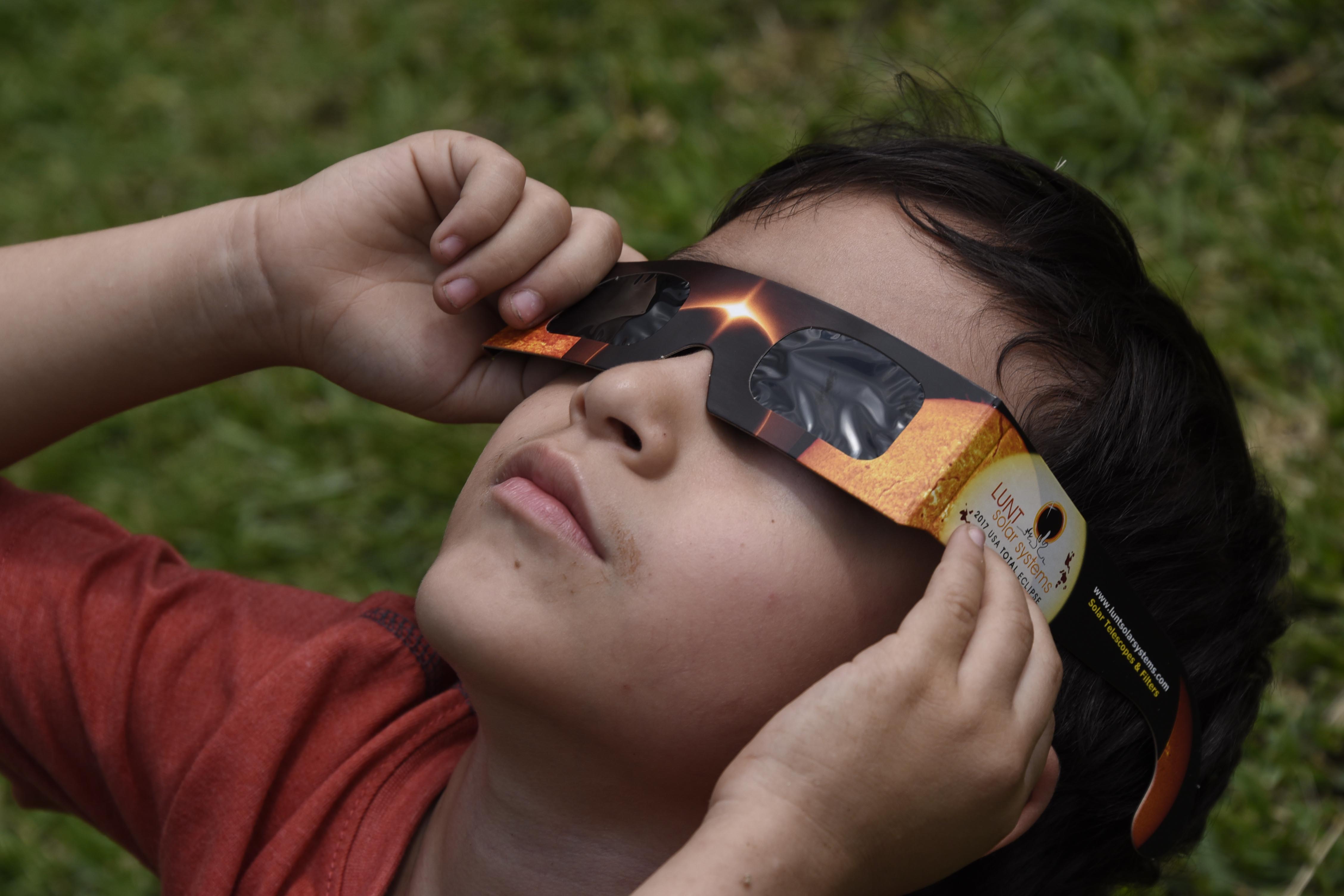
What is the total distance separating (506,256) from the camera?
196cm

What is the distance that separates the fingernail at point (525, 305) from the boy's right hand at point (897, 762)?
841 mm

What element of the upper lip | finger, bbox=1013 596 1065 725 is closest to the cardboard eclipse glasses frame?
finger, bbox=1013 596 1065 725

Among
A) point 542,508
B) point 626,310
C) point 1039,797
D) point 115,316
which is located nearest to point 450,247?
point 626,310

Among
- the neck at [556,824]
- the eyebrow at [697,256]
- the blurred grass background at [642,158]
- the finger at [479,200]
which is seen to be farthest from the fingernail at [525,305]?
the blurred grass background at [642,158]

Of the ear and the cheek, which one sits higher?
the cheek

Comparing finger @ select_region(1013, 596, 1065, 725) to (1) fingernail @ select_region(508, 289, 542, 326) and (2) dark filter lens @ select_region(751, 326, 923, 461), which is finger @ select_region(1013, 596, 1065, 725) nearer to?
(2) dark filter lens @ select_region(751, 326, 923, 461)

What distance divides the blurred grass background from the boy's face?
1.55m

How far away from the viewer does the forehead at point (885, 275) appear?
1775 millimetres

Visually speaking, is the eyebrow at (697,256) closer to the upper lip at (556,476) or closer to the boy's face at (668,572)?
the boy's face at (668,572)

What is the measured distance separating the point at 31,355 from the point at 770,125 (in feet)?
8.29

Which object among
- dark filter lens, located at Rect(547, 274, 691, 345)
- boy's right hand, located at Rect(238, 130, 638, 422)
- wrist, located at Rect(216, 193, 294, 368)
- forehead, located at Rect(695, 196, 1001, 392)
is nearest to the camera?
forehead, located at Rect(695, 196, 1001, 392)

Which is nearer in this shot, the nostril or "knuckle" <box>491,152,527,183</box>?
the nostril

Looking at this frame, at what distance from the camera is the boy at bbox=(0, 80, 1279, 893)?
5.17ft

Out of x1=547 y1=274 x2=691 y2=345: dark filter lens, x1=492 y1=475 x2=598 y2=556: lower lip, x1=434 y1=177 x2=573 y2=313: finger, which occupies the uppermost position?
x1=434 y1=177 x2=573 y2=313: finger
